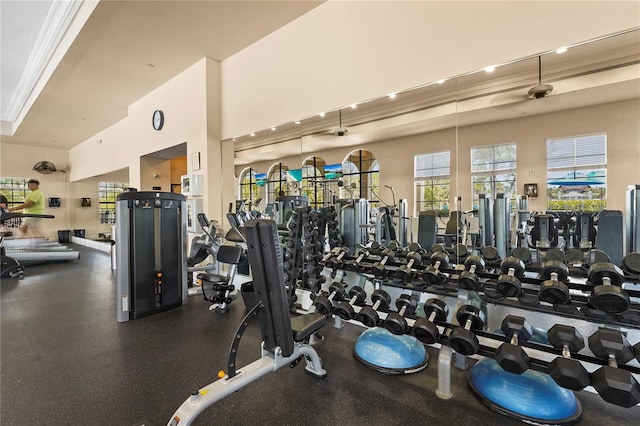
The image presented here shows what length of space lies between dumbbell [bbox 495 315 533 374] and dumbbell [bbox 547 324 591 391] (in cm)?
10

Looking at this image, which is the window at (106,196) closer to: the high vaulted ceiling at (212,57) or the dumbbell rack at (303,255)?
the high vaulted ceiling at (212,57)

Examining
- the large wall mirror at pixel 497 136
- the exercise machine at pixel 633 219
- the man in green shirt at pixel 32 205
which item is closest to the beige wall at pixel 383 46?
the large wall mirror at pixel 497 136

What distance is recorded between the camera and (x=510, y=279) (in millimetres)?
1628

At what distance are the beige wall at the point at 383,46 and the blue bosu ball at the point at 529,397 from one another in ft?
6.43

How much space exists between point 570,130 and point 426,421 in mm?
1942

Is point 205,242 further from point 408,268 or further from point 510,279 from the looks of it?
point 510,279

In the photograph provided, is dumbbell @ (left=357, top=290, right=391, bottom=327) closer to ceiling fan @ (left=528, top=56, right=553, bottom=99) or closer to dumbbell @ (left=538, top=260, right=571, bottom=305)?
dumbbell @ (left=538, top=260, right=571, bottom=305)

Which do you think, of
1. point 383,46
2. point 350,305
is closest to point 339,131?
point 383,46

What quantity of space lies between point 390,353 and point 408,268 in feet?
1.92

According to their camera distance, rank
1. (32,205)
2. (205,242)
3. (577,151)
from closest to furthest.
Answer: (577,151) < (205,242) < (32,205)

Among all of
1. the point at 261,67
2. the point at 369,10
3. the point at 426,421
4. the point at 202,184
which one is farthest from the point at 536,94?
the point at 202,184

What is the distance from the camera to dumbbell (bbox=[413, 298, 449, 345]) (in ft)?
5.43

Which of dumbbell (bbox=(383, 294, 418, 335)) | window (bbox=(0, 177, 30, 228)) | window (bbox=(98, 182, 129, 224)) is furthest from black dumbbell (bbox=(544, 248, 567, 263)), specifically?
window (bbox=(0, 177, 30, 228))

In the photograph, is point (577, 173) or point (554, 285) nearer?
point (554, 285)
